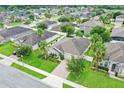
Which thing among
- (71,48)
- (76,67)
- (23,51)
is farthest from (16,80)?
(71,48)

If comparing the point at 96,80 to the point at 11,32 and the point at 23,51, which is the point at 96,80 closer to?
the point at 23,51

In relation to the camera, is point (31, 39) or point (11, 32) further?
point (11, 32)

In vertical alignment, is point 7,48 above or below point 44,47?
below

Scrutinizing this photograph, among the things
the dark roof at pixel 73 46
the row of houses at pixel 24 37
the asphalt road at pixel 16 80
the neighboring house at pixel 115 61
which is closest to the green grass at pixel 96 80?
the neighboring house at pixel 115 61

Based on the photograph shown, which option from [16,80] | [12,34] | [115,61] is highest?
[12,34]

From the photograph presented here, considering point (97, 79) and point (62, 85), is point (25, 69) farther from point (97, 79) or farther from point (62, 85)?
point (97, 79)

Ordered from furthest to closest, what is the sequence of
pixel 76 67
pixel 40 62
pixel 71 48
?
pixel 71 48 < pixel 40 62 < pixel 76 67
